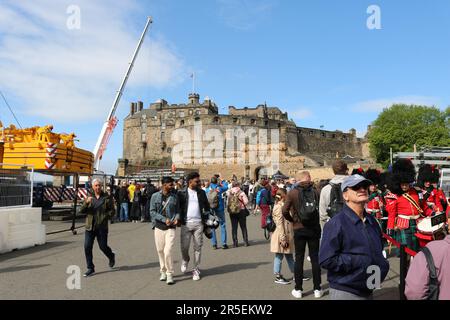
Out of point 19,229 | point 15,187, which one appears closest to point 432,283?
point 19,229

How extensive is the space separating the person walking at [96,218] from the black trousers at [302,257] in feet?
11.3

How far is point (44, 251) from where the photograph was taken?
9227mm

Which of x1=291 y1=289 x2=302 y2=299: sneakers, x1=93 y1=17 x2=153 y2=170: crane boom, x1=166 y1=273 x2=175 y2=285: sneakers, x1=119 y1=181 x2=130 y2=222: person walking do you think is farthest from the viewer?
x1=93 y1=17 x2=153 y2=170: crane boom

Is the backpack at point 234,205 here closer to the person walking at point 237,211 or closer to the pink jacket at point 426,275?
the person walking at point 237,211

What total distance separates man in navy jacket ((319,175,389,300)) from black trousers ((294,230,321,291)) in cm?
263

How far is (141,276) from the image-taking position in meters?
6.81

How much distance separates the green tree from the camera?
159 feet

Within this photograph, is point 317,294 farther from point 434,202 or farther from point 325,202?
point 434,202

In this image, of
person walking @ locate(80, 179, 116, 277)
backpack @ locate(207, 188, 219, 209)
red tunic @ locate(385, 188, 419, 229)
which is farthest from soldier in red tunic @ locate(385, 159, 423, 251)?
person walking @ locate(80, 179, 116, 277)

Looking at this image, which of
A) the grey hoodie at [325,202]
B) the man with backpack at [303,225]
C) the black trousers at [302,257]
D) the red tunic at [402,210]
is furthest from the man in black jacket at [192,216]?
the red tunic at [402,210]

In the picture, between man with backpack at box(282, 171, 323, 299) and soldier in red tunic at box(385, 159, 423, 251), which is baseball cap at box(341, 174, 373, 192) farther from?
soldier in red tunic at box(385, 159, 423, 251)

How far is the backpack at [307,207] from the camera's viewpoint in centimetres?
568
